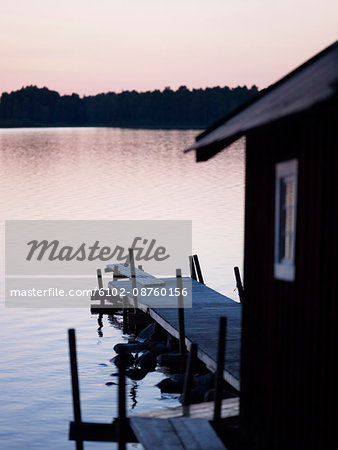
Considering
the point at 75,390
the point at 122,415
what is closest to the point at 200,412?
the point at 122,415

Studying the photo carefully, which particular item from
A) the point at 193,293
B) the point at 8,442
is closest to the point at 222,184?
the point at 193,293

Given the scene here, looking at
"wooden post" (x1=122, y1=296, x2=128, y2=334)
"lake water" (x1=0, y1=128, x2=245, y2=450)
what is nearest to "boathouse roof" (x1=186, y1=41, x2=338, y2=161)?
"lake water" (x1=0, y1=128, x2=245, y2=450)

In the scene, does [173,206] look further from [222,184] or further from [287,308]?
[287,308]

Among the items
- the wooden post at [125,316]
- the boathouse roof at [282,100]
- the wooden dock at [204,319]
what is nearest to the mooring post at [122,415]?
the wooden dock at [204,319]

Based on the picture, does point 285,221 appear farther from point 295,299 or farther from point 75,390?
point 75,390

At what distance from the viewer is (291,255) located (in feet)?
30.8

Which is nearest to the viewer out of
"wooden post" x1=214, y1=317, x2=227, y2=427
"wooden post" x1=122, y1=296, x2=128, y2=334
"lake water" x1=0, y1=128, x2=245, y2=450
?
"wooden post" x1=214, y1=317, x2=227, y2=427

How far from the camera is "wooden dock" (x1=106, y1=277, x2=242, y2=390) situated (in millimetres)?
15383

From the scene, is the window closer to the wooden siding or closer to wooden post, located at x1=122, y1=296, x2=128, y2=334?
the wooden siding

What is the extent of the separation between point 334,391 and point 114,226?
142ft

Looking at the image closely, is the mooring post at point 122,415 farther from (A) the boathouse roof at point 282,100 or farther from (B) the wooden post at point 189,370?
(A) the boathouse roof at point 282,100

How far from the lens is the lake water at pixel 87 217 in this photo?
19.1 metres

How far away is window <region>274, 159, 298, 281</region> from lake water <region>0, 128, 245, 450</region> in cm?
875

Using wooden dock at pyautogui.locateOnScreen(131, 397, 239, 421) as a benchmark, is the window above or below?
above
